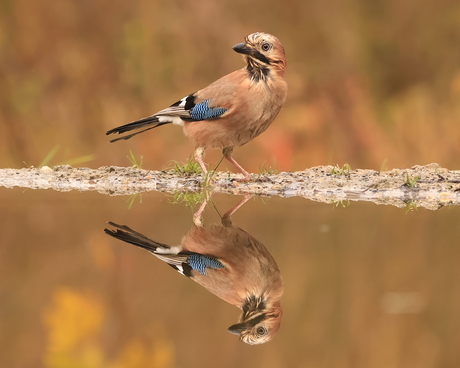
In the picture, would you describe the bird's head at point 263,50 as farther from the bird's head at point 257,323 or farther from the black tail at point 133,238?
the bird's head at point 257,323

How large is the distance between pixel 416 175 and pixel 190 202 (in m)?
2.56

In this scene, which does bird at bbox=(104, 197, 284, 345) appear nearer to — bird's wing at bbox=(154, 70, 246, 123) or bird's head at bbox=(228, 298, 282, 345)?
bird's head at bbox=(228, 298, 282, 345)

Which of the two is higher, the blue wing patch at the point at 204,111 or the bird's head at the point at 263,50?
the bird's head at the point at 263,50

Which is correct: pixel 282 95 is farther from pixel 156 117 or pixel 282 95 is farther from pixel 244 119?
pixel 156 117

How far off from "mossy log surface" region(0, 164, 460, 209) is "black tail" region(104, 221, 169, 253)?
194cm

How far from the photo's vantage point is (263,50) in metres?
5.61

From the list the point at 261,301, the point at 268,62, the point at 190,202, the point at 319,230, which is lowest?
the point at 261,301

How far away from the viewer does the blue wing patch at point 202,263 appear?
3.10m

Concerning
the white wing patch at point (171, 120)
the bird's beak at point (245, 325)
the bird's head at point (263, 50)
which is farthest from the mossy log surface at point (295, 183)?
the bird's beak at point (245, 325)

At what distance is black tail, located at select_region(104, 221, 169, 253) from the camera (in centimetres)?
337

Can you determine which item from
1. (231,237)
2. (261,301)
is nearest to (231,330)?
(261,301)

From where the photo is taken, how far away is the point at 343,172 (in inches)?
258

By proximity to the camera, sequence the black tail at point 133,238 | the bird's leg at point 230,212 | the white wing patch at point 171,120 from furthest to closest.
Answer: the white wing patch at point 171,120, the bird's leg at point 230,212, the black tail at point 133,238

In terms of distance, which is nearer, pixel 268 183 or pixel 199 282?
pixel 199 282
